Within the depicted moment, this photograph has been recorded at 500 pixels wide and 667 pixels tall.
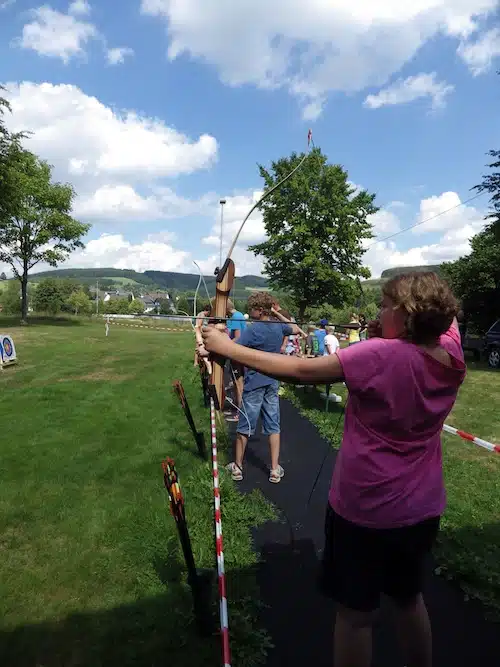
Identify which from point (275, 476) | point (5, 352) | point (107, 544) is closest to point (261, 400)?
point (275, 476)

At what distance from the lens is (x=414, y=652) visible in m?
1.77

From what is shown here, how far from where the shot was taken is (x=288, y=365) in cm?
146

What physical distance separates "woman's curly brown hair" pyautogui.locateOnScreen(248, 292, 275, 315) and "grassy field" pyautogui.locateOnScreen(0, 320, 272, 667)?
170 centimetres

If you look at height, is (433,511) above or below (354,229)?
below

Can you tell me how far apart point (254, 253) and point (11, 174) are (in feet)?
41.4

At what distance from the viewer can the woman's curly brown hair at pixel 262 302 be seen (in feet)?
14.2

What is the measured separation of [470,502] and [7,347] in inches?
456

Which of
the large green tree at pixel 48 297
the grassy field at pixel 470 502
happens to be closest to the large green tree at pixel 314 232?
the grassy field at pixel 470 502

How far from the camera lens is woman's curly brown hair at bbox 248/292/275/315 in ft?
14.2

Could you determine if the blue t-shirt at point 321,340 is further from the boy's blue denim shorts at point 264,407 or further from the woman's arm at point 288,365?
the woman's arm at point 288,365

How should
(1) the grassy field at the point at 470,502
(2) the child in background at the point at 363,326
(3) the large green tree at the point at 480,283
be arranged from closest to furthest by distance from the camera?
1. (2) the child in background at the point at 363,326
2. (1) the grassy field at the point at 470,502
3. (3) the large green tree at the point at 480,283

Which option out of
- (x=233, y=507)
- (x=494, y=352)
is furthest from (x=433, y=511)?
(x=494, y=352)

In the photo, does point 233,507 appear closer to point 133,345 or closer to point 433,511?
A: point 433,511

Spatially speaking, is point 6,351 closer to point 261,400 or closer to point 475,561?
point 261,400
